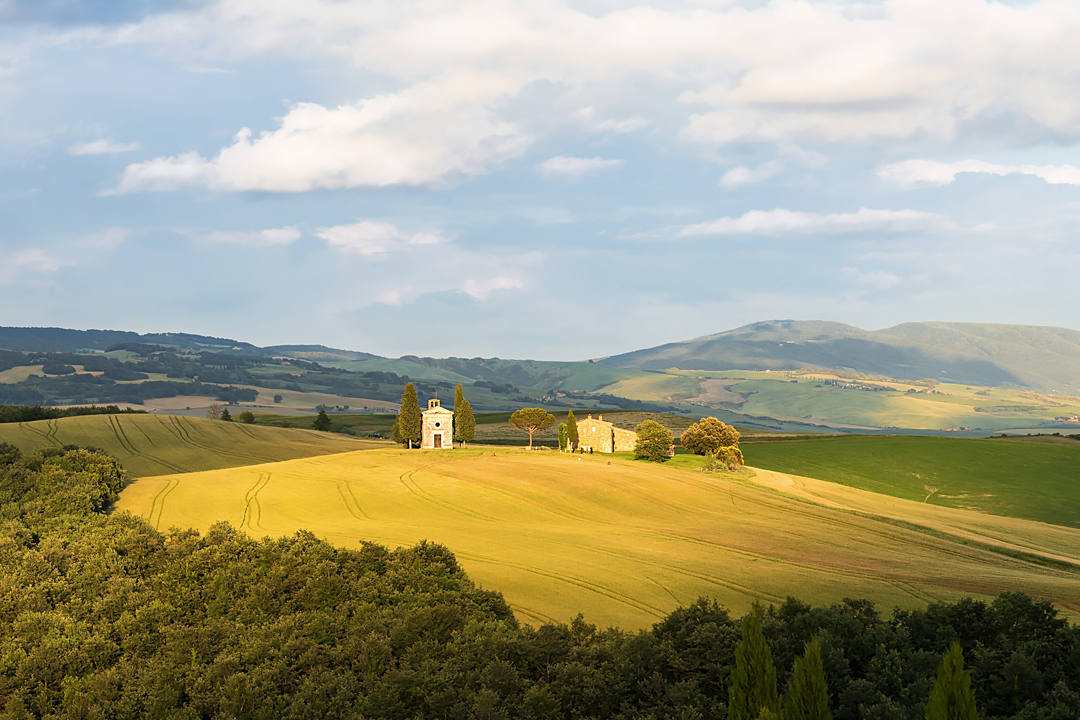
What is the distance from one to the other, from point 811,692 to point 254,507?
49.7m

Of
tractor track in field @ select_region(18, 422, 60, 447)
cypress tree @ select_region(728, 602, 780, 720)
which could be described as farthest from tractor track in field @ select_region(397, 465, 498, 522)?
tractor track in field @ select_region(18, 422, 60, 447)

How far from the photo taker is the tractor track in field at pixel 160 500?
183ft

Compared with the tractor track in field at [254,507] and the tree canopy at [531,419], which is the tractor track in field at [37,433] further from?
the tree canopy at [531,419]

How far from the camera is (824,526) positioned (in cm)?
6225

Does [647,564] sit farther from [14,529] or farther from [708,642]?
[14,529]

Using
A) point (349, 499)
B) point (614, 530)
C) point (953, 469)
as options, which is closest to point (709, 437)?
point (953, 469)

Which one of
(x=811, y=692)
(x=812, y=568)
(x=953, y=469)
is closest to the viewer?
(x=811, y=692)

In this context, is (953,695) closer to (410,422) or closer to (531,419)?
(410,422)

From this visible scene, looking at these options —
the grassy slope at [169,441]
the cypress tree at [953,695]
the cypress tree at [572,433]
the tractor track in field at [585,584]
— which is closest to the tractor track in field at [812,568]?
the tractor track in field at [585,584]

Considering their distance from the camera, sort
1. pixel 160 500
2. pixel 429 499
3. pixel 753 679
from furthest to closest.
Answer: pixel 429 499, pixel 160 500, pixel 753 679

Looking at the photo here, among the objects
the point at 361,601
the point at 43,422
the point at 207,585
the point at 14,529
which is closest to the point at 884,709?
the point at 361,601

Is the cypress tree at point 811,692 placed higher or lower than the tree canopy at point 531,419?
lower

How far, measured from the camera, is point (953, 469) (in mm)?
103812

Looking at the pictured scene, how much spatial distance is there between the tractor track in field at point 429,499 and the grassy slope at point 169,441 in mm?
31353
